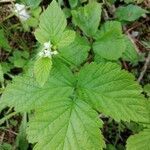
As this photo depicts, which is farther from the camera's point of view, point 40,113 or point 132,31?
point 132,31

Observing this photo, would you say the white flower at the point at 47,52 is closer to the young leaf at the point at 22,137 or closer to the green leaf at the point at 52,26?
the green leaf at the point at 52,26

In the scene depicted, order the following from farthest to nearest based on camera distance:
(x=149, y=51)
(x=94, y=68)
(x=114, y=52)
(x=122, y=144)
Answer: (x=149, y=51), (x=122, y=144), (x=114, y=52), (x=94, y=68)

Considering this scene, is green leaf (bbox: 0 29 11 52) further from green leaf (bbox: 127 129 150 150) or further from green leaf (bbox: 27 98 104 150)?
green leaf (bbox: 127 129 150 150)

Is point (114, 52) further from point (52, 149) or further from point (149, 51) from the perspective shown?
point (52, 149)

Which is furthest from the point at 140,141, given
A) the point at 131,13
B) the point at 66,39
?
the point at 131,13

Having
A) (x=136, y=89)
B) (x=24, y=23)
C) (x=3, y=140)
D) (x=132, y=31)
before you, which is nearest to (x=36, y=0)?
(x=24, y=23)
